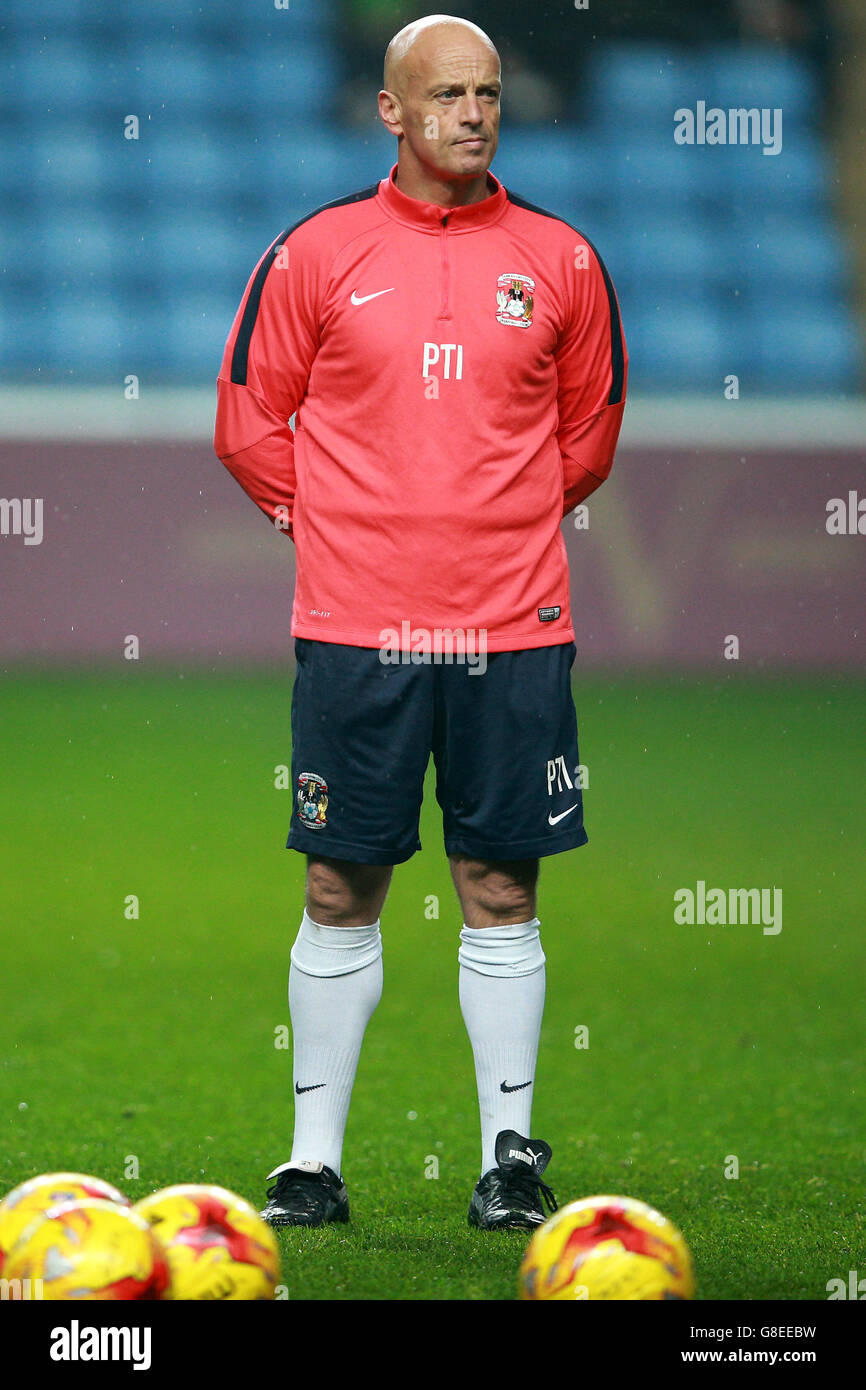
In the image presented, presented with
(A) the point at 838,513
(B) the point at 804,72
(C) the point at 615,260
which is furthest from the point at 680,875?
(B) the point at 804,72

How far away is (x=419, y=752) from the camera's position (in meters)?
2.70

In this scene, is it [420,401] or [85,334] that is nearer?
[420,401]

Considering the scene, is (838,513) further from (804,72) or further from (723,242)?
(804,72)

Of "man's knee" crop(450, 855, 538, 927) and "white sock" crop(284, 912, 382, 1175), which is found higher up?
"man's knee" crop(450, 855, 538, 927)

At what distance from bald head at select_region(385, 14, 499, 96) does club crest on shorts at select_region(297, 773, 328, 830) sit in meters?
1.03

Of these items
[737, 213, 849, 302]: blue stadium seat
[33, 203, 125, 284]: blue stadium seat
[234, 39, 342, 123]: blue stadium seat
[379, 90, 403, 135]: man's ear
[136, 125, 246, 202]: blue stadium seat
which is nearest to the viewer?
[379, 90, 403, 135]: man's ear

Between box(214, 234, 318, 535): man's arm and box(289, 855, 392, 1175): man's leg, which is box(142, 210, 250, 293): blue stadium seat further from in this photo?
box(289, 855, 392, 1175): man's leg

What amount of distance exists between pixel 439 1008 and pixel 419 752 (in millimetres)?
1608

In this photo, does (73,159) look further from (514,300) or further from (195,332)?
(514,300)

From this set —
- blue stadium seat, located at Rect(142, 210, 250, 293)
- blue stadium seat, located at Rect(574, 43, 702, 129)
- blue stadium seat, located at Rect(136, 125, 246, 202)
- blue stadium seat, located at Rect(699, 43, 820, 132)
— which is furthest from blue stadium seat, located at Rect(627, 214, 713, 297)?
blue stadium seat, located at Rect(136, 125, 246, 202)

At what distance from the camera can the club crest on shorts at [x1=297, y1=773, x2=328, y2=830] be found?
2.71m

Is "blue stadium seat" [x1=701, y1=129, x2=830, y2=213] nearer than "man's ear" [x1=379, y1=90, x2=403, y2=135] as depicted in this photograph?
No

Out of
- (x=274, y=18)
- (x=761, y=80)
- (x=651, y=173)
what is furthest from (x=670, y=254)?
(x=274, y=18)

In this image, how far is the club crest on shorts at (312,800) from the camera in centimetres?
271
